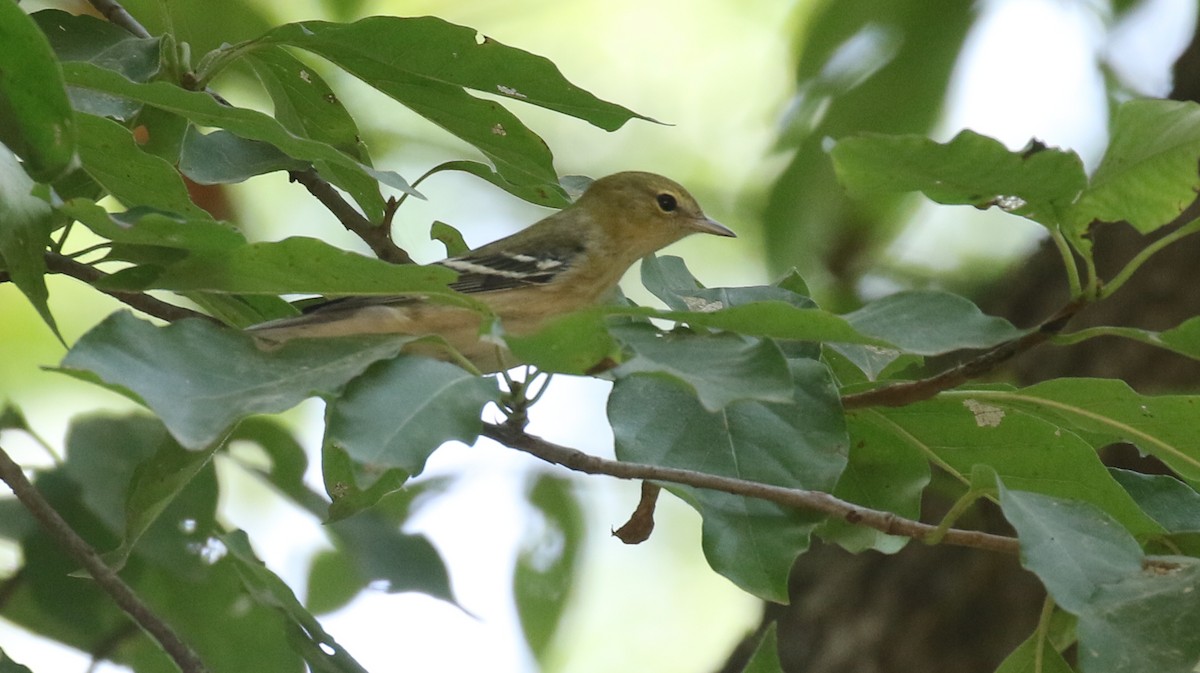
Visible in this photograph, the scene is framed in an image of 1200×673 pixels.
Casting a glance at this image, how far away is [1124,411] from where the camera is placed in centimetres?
241

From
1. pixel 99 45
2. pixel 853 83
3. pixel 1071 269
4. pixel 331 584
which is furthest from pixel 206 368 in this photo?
pixel 853 83

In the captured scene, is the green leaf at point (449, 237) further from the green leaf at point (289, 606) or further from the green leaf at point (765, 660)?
the green leaf at point (765, 660)

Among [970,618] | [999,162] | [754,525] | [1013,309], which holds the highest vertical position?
[999,162]

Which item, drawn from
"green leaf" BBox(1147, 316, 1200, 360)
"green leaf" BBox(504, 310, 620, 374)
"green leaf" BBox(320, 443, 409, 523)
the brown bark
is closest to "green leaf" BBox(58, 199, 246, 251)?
"green leaf" BBox(504, 310, 620, 374)

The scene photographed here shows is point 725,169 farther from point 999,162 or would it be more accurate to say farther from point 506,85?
point 999,162

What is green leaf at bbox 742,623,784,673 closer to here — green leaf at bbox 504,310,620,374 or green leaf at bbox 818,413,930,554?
green leaf at bbox 818,413,930,554

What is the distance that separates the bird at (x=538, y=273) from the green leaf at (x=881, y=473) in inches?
32.4

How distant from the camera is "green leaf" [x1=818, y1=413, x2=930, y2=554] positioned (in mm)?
2582

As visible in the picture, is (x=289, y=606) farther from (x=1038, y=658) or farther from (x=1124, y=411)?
(x=1124, y=411)

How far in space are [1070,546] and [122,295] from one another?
196cm

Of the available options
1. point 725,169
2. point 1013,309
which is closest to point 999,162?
point 1013,309

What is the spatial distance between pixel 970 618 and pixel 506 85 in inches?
129

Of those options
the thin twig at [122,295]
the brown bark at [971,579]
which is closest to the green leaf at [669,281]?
the thin twig at [122,295]

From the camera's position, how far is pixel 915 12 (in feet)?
15.1
